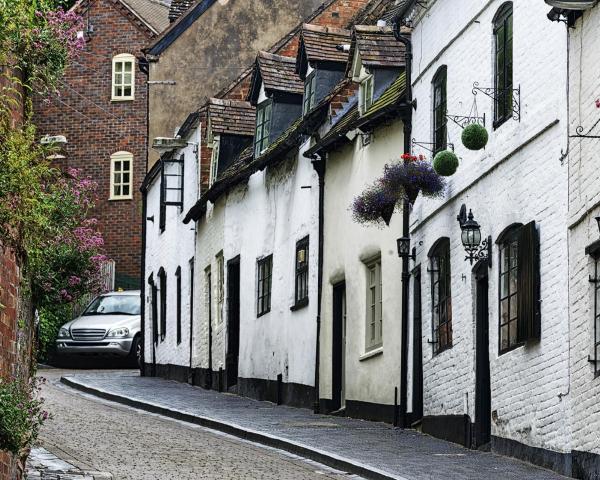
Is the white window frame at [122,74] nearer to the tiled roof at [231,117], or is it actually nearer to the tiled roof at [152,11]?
the tiled roof at [152,11]

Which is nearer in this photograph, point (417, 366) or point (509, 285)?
point (509, 285)

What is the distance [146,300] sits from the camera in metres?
38.1

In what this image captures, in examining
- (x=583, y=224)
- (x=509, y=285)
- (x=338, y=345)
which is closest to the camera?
(x=583, y=224)

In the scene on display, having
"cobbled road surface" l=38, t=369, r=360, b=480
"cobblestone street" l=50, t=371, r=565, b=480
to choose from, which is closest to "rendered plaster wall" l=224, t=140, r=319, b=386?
"cobblestone street" l=50, t=371, r=565, b=480

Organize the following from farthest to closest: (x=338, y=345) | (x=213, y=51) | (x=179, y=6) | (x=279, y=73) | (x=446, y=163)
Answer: (x=179, y=6) < (x=213, y=51) < (x=279, y=73) < (x=338, y=345) < (x=446, y=163)

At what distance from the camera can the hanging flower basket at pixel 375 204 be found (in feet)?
63.1

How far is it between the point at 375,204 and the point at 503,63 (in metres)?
3.21

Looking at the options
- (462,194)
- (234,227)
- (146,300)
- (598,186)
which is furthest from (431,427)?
(146,300)

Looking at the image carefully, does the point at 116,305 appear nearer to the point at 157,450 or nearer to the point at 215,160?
the point at 215,160

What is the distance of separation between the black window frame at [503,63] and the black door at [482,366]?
1.70 meters

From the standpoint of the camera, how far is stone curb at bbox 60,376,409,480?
14.9 m

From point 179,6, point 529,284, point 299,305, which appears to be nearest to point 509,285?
point 529,284

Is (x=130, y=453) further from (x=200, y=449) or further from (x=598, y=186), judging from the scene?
(x=598, y=186)

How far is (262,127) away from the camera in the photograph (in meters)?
28.2
